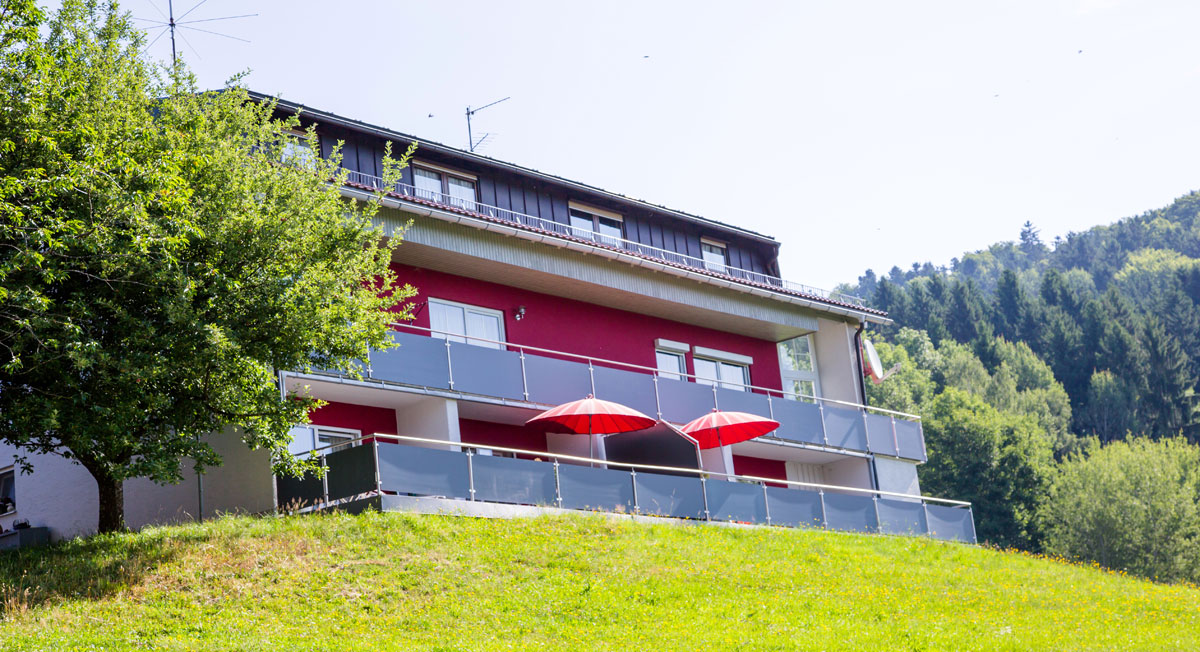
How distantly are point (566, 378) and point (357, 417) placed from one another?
4379mm

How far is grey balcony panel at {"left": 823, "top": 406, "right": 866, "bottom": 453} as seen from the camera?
96.3 feet

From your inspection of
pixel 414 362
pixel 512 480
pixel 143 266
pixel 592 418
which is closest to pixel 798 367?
pixel 592 418

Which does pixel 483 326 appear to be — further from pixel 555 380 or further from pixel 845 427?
pixel 845 427

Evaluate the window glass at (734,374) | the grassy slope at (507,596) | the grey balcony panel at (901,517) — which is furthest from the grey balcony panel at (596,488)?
the window glass at (734,374)

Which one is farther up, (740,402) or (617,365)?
(617,365)

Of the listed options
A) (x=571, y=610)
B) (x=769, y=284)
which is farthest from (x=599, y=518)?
(x=769, y=284)

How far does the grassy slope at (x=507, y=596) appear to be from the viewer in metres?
13.7

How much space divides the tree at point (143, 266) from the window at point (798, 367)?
1657 centimetres

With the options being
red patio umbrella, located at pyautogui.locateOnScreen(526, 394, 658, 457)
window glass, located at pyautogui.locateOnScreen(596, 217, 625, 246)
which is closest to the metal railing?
red patio umbrella, located at pyautogui.locateOnScreen(526, 394, 658, 457)

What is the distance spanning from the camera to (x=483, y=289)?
25688mm

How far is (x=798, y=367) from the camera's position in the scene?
32688 mm

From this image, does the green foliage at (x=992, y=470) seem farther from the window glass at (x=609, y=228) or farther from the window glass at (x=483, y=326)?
the window glass at (x=483, y=326)

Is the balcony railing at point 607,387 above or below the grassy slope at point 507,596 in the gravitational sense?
above

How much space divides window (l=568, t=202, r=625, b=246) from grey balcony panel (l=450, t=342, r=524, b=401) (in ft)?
17.7
